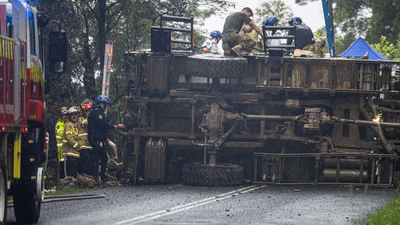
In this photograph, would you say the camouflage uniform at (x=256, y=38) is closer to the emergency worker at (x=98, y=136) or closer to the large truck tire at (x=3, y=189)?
the emergency worker at (x=98, y=136)

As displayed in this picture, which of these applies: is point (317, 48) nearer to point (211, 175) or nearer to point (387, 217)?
point (211, 175)

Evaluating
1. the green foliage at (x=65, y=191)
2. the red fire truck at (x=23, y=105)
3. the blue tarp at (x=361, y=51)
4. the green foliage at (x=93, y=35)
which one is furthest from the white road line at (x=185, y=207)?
the blue tarp at (x=361, y=51)

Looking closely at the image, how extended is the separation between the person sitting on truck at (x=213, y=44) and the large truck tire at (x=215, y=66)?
7.50ft

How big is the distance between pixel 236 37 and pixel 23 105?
22.1 ft

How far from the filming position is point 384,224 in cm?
771

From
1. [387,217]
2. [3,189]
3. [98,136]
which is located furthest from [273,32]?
[3,189]

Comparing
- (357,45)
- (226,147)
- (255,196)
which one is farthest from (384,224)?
(357,45)

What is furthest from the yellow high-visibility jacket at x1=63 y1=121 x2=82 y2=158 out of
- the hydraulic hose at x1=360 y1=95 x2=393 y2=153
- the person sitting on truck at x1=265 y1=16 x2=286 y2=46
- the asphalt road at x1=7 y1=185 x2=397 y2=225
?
the hydraulic hose at x1=360 y1=95 x2=393 y2=153

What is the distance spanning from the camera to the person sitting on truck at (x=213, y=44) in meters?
15.0

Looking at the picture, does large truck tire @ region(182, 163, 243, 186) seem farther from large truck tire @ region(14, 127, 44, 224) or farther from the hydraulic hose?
large truck tire @ region(14, 127, 44, 224)

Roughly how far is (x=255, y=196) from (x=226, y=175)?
163 centimetres

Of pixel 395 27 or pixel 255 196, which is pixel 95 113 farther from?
pixel 395 27

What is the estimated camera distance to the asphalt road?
324 inches

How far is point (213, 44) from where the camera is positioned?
1512 centimetres
